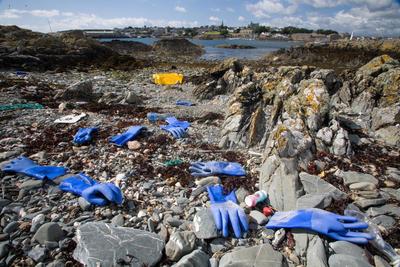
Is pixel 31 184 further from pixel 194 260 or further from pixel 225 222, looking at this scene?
pixel 225 222

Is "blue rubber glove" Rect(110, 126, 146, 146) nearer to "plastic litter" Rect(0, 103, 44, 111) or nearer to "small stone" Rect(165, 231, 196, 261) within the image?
"small stone" Rect(165, 231, 196, 261)

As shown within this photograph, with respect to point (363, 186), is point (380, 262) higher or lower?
lower

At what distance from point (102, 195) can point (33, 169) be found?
7.04 ft

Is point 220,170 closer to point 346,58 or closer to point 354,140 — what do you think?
point 354,140

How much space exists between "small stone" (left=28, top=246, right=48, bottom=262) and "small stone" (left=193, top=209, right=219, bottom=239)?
2289 mm

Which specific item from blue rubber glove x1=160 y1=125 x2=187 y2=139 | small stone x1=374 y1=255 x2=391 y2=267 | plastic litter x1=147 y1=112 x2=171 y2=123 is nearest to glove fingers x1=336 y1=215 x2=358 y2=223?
small stone x1=374 y1=255 x2=391 y2=267

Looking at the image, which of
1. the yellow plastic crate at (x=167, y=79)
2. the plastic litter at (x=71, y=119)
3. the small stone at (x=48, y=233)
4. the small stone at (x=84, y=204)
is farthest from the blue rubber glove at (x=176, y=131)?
the yellow plastic crate at (x=167, y=79)

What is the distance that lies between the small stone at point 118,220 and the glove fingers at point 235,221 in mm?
1887

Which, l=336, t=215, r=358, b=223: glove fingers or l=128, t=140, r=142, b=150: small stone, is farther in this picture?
l=128, t=140, r=142, b=150: small stone

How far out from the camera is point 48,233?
4.23 m

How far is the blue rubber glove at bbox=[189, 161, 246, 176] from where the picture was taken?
256 inches

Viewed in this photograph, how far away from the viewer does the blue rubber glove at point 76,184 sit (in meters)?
5.53

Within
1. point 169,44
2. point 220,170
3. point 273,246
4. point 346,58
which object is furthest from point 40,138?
A: point 169,44

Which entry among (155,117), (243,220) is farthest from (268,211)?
(155,117)
